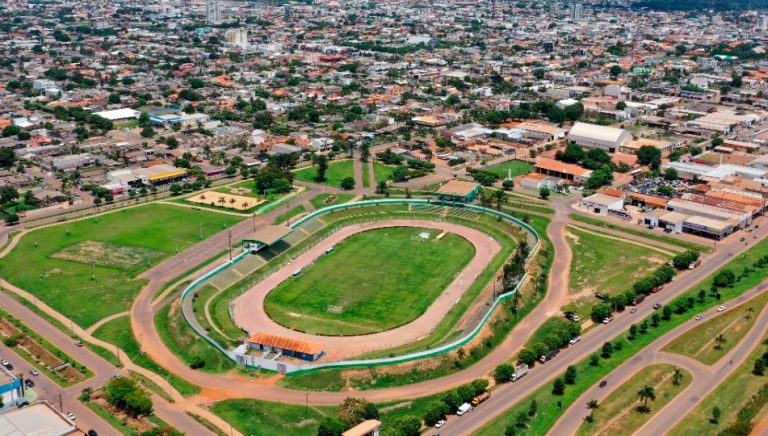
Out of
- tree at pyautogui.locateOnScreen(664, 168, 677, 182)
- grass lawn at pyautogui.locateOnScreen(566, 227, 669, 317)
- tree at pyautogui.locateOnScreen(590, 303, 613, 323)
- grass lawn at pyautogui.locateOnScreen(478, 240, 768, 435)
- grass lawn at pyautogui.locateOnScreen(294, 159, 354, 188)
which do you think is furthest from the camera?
grass lawn at pyautogui.locateOnScreen(294, 159, 354, 188)

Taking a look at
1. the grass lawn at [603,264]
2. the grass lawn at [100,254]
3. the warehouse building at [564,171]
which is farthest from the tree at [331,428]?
the warehouse building at [564,171]

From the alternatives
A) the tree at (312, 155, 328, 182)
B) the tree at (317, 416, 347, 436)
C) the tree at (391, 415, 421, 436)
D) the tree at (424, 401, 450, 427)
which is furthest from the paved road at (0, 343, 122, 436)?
the tree at (312, 155, 328, 182)

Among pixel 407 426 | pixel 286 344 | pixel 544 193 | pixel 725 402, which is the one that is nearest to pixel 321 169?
pixel 544 193

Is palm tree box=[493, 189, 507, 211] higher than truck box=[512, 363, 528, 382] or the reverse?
higher

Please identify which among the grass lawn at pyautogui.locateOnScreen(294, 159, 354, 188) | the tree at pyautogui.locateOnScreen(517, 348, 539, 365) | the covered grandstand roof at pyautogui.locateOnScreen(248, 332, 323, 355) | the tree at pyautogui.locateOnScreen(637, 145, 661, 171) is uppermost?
the tree at pyautogui.locateOnScreen(637, 145, 661, 171)

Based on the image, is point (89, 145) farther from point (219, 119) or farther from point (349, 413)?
point (349, 413)

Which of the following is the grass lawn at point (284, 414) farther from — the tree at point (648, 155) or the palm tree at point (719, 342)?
the tree at point (648, 155)

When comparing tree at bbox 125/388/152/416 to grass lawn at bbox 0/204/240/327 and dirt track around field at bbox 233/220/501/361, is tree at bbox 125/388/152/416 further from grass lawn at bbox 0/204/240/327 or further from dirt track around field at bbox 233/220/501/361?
grass lawn at bbox 0/204/240/327
